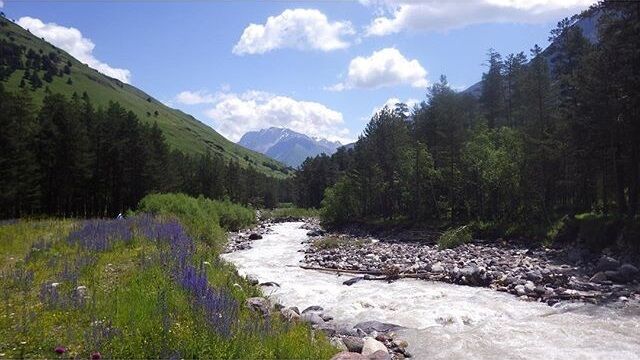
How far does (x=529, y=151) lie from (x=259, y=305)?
35867 millimetres

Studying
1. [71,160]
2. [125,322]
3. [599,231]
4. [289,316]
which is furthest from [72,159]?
[125,322]

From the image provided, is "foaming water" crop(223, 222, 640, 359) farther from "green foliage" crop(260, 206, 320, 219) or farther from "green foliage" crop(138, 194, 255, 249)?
"green foliage" crop(260, 206, 320, 219)

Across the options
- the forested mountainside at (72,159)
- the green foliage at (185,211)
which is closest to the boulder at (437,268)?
the green foliage at (185,211)

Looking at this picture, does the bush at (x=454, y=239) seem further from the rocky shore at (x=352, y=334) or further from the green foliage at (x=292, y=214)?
the green foliage at (x=292, y=214)

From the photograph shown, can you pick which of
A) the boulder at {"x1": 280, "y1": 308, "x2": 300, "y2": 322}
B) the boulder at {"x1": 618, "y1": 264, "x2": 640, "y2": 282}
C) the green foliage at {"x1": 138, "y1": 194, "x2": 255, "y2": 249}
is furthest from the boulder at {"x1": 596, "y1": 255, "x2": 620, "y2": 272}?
the green foliage at {"x1": 138, "y1": 194, "x2": 255, "y2": 249}

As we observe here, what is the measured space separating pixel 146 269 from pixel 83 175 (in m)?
51.0

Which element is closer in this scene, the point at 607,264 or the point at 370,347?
the point at 370,347

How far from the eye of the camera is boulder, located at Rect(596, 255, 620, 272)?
22750mm

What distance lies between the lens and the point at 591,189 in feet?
130

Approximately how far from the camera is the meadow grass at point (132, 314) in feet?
21.3

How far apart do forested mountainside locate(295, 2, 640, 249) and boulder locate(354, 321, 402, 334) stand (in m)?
17.6

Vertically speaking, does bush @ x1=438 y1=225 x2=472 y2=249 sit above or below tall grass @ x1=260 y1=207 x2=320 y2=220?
above

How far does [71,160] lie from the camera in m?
53.3

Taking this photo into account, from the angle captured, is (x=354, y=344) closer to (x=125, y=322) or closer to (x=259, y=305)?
(x=259, y=305)
